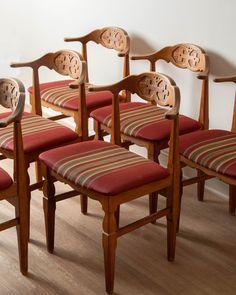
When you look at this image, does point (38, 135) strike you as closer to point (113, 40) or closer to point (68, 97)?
point (68, 97)

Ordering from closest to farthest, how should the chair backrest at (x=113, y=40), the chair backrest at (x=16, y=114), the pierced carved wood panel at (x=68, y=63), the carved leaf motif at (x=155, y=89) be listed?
1. the chair backrest at (x=16, y=114)
2. the carved leaf motif at (x=155, y=89)
3. the pierced carved wood panel at (x=68, y=63)
4. the chair backrest at (x=113, y=40)

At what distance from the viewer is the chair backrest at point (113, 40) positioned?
10.1ft

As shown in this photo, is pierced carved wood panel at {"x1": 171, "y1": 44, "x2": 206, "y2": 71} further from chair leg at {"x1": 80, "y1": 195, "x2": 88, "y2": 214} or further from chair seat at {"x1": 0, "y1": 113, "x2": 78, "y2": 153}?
chair leg at {"x1": 80, "y1": 195, "x2": 88, "y2": 214}

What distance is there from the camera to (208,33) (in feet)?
8.96

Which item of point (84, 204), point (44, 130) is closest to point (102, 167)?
point (44, 130)

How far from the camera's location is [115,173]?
80.4 inches

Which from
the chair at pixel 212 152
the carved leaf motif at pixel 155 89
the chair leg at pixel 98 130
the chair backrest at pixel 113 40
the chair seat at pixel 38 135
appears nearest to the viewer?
the chair at pixel 212 152

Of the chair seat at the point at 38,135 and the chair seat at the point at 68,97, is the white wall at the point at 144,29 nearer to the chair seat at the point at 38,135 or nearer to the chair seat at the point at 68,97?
the chair seat at the point at 68,97

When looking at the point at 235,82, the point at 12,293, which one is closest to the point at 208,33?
the point at 235,82

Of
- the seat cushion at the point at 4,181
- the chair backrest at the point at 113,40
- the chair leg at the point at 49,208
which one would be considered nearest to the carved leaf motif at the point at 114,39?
the chair backrest at the point at 113,40

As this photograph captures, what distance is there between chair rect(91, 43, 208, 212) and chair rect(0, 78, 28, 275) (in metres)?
0.60

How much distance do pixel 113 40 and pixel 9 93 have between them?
3.81ft

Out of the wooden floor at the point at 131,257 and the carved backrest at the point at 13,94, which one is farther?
the wooden floor at the point at 131,257

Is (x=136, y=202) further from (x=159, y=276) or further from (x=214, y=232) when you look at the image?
(x=159, y=276)
